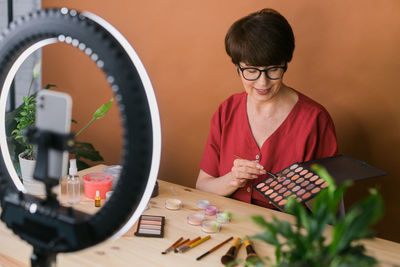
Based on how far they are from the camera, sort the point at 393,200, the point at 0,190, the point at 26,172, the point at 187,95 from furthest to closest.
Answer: the point at 187,95 < the point at 393,200 < the point at 26,172 < the point at 0,190

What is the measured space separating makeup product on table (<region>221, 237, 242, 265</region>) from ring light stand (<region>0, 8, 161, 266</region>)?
1.46 feet

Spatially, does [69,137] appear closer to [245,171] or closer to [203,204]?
[203,204]

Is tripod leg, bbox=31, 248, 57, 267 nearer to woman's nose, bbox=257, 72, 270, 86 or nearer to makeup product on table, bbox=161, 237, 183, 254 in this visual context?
makeup product on table, bbox=161, 237, 183, 254

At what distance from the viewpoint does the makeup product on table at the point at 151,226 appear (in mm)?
976

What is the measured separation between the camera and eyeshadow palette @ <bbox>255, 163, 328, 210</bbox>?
1008mm

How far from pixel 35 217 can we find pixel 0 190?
0.31 ft

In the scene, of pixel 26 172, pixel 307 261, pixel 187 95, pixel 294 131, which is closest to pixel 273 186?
pixel 294 131

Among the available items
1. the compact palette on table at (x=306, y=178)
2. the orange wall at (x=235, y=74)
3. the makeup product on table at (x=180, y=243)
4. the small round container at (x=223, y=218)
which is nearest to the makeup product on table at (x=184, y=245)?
the makeup product on table at (x=180, y=243)

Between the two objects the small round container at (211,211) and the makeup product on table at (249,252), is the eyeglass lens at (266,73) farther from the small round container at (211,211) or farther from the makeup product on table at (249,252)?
the makeup product on table at (249,252)

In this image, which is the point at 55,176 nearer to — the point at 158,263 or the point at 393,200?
the point at 158,263

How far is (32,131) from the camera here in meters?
0.47

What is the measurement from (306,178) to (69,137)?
775 millimetres

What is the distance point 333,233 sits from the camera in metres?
0.44

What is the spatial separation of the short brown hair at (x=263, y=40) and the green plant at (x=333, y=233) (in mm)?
897
